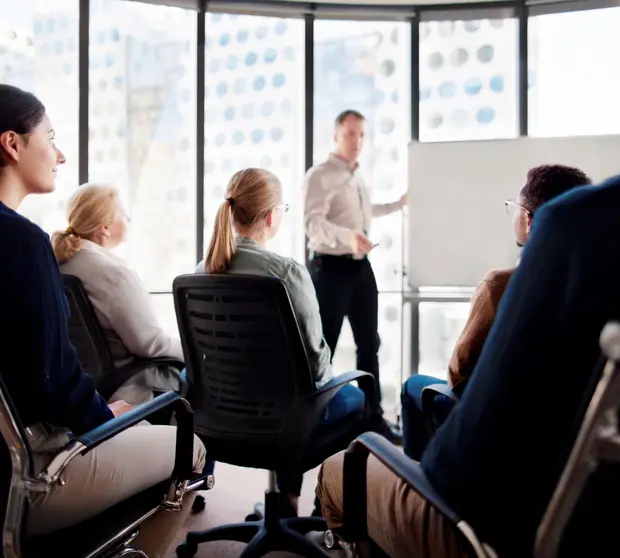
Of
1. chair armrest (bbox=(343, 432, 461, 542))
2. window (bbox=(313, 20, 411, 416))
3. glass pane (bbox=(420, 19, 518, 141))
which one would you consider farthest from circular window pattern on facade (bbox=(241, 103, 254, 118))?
chair armrest (bbox=(343, 432, 461, 542))

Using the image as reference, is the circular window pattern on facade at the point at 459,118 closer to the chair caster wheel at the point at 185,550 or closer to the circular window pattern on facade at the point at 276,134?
the circular window pattern on facade at the point at 276,134

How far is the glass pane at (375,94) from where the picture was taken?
163 inches

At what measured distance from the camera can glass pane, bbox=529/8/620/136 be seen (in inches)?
151

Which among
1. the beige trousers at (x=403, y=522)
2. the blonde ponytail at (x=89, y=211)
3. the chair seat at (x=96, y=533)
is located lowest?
the chair seat at (x=96, y=533)

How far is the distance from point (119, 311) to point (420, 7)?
309cm

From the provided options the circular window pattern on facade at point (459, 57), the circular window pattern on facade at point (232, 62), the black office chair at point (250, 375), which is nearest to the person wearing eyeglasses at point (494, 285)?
the black office chair at point (250, 375)

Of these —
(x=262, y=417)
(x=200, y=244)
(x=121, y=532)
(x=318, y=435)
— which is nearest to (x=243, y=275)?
(x=262, y=417)

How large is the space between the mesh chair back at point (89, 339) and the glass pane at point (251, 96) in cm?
212

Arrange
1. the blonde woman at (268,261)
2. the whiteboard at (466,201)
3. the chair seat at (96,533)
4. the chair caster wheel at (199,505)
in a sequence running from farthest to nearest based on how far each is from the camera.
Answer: the whiteboard at (466,201) < the chair caster wheel at (199,505) < the blonde woman at (268,261) < the chair seat at (96,533)

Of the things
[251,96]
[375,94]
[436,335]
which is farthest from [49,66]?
[436,335]

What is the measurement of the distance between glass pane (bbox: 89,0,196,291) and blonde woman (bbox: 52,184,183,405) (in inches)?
68.5

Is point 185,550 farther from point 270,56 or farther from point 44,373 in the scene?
point 270,56

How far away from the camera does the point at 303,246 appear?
4.17 m

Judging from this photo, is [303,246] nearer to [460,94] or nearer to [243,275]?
[460,94]
